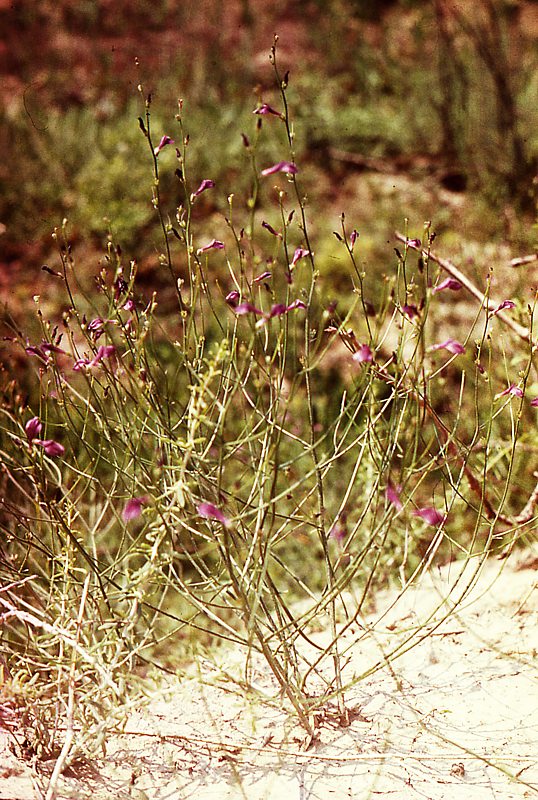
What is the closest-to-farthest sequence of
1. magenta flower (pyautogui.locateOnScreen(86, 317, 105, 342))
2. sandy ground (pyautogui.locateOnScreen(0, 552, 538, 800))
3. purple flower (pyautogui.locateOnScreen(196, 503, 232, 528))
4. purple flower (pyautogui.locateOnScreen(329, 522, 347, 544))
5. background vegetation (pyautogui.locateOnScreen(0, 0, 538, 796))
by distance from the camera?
1. purple flower (pyautogui.locateOnScreen(196, 503, 232, 528))
2. sandy ground (pyautogui.locateOnScreen(0, 552, 538, 800))
3. magenta flower (pyautogui.locateOnScreen(86, 317, 105, 342))
4. purple flower (pyautogui.locateOnScreen(329, 522, 347, 544))
5. background vegetation (pyautogui.locateOnScreen(0, 0, 538, 796))

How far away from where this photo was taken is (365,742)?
169cm

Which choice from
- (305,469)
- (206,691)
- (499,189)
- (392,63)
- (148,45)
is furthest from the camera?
(148,45)

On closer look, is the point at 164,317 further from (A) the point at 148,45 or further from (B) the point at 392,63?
(A) the point at 148,45

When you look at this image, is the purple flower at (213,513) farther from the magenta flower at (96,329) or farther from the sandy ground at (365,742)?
the magenta flower at (96,329)

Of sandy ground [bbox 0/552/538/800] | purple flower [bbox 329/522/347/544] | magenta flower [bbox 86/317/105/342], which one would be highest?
magenta flower [bbox 86/317/105/342]

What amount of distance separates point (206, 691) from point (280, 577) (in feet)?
3.89

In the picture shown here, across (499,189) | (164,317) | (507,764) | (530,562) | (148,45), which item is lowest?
(507,764)

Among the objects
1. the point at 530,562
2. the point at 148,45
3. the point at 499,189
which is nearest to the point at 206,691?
the point at 530,562

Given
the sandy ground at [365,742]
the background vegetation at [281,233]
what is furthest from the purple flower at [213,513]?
the sandy ground at [365,742]

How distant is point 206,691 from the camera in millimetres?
2041

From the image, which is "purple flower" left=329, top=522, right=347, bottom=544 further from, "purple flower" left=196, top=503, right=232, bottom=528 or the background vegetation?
"purple flower" left=196, top=503, right=232, bottom=528

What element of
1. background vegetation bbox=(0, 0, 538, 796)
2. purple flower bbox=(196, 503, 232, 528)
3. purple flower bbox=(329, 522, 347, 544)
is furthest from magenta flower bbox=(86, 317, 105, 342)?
purple flower bbox=(329, 522, 347, 544)

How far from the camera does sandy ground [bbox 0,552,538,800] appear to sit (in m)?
1.55

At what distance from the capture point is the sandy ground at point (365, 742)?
5.09ft
